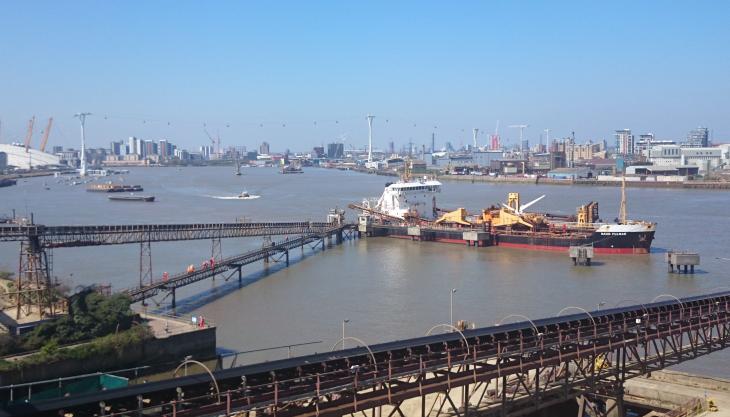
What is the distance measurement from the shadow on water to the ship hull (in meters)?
9.46

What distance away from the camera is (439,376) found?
7676 millimetres

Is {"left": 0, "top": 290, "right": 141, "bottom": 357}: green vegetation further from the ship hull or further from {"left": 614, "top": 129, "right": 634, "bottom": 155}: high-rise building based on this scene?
{"left": 614, "top": 129, "right": 634, "bottom": 155}: high-rise building

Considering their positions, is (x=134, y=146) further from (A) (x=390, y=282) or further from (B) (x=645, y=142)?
(A) (x=390, y=282)

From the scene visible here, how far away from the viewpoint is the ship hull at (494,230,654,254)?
2559 centimetres

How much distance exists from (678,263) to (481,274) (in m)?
5.73

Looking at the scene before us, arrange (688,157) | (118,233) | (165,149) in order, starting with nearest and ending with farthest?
(118,233) < (688,157) < (165,149)

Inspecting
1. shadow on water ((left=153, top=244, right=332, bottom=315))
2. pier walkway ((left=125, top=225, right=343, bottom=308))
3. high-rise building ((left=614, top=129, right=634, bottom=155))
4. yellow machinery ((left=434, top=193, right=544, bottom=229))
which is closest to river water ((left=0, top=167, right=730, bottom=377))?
shadow on water ((left=153, top=244, right=332, bottom=315))

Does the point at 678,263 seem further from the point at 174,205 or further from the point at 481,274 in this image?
the point at 174,205

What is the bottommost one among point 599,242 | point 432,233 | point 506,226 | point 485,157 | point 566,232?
point 432,233

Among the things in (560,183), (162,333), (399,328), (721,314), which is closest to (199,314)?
(162,333)

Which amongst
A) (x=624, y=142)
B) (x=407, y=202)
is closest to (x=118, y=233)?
(x=407, y=202)

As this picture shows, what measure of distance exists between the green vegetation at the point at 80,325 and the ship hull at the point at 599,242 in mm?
18011

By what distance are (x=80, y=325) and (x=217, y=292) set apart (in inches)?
268

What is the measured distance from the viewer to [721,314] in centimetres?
1098
